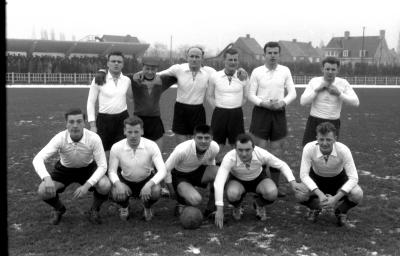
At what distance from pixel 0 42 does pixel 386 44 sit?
93248 millimetres

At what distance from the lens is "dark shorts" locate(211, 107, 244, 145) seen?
5918 mm

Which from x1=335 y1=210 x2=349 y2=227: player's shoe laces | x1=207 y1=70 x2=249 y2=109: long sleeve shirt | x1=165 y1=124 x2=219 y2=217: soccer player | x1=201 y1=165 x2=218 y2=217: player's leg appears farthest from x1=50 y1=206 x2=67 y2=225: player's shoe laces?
x1=335 y1=210 x2=349 y2=227: player's shoe laces

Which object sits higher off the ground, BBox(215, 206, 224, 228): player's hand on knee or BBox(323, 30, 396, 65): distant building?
BBox(323, 30, 396, 65): distant building

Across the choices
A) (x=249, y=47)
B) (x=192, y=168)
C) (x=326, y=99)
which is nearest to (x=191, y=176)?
(x=192, y=168)

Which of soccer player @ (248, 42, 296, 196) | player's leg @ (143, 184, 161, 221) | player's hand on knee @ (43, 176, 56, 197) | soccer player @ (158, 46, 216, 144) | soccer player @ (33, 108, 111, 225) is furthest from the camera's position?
soccer player @ (158, 46, 216, 144)

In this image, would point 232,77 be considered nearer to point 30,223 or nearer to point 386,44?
point 30,223

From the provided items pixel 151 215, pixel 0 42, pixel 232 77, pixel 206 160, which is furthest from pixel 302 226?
pixel 0 42

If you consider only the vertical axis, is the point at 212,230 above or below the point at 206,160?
below

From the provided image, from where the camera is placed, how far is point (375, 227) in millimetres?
4621

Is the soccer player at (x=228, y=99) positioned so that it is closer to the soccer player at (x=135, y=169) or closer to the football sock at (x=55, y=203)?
the soccer player at (x=135, y=169)

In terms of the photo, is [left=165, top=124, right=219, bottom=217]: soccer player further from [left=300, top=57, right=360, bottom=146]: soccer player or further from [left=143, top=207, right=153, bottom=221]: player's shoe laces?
[left=300, top=57, right=360, bottom=146]: soccer player

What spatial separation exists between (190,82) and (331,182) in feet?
7.63

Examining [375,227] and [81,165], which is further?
[81,165]

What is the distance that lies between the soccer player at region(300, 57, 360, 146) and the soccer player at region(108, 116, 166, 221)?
83.8 inches
